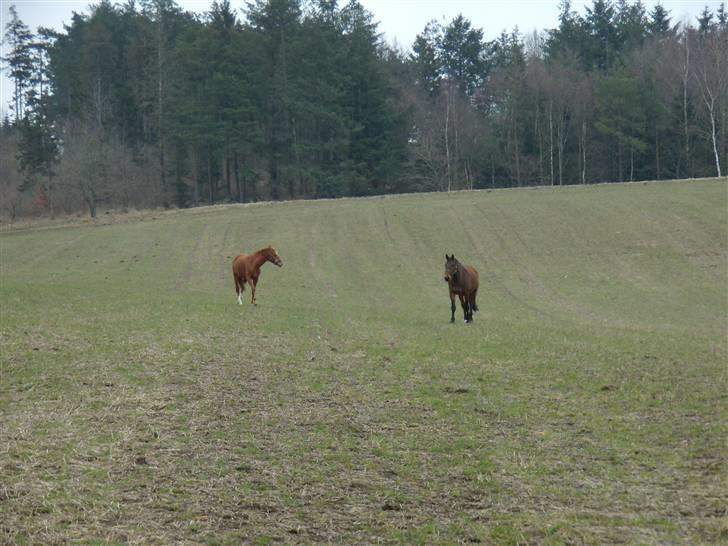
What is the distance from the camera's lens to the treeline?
7162 cm

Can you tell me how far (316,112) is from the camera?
234 feet

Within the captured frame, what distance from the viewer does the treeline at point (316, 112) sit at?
7162cm

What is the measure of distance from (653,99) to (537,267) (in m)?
46.7

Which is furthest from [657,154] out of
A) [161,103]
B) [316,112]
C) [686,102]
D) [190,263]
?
[190,263]

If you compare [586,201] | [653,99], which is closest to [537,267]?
[586,201]

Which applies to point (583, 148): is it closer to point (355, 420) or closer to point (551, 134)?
point (551, 134)

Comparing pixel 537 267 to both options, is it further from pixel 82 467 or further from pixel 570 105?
pixel 570 105

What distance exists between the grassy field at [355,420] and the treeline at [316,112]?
46214mm

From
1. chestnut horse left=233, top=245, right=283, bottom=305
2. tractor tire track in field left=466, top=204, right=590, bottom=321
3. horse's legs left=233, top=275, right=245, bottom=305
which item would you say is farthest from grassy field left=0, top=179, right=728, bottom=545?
chestnut horse left=233, top=245, right=283, bottom=305

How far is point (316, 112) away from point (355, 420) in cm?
6434

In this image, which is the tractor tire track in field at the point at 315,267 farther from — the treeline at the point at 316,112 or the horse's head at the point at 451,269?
the treeline at the point at 316,112

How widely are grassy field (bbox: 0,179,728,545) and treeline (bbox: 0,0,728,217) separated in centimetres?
4621

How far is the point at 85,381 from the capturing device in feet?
37.7

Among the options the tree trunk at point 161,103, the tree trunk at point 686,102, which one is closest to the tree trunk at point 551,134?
the tree trunk at point 686,102
